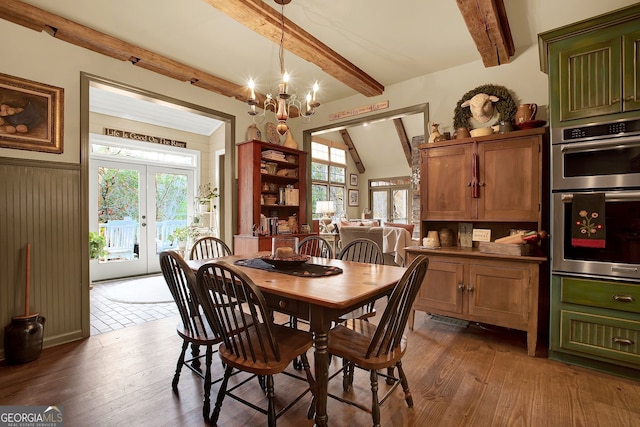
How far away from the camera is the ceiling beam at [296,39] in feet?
7.55

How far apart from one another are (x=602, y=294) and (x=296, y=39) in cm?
319

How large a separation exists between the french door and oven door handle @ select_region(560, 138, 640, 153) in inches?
240

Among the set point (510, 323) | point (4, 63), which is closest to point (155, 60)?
point (4, 63)

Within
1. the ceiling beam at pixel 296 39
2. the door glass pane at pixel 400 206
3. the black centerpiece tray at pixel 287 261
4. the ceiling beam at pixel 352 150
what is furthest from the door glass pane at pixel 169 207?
the door glass pane at pixel 400 206

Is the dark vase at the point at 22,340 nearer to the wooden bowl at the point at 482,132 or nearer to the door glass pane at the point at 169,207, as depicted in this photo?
the door glass pane at the point at 169,207

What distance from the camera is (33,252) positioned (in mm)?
2625

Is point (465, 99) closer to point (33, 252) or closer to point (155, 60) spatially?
point (155, 60)

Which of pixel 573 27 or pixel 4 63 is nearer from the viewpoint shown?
pixel 573 27

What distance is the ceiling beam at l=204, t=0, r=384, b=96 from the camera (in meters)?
2.30

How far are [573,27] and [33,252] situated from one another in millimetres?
4735

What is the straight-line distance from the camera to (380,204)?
11172 millimetres

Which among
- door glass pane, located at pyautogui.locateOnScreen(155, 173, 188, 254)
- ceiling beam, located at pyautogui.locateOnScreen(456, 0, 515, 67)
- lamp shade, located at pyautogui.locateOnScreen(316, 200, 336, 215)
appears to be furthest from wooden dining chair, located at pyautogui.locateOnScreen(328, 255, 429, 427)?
lamp shade, located at pyautogui.locateOnScreen(316, 200, 336, 215)

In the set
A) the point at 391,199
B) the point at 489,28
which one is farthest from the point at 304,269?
the point at 391,199

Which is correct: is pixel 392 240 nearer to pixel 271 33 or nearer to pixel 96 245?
pixel 271 33
